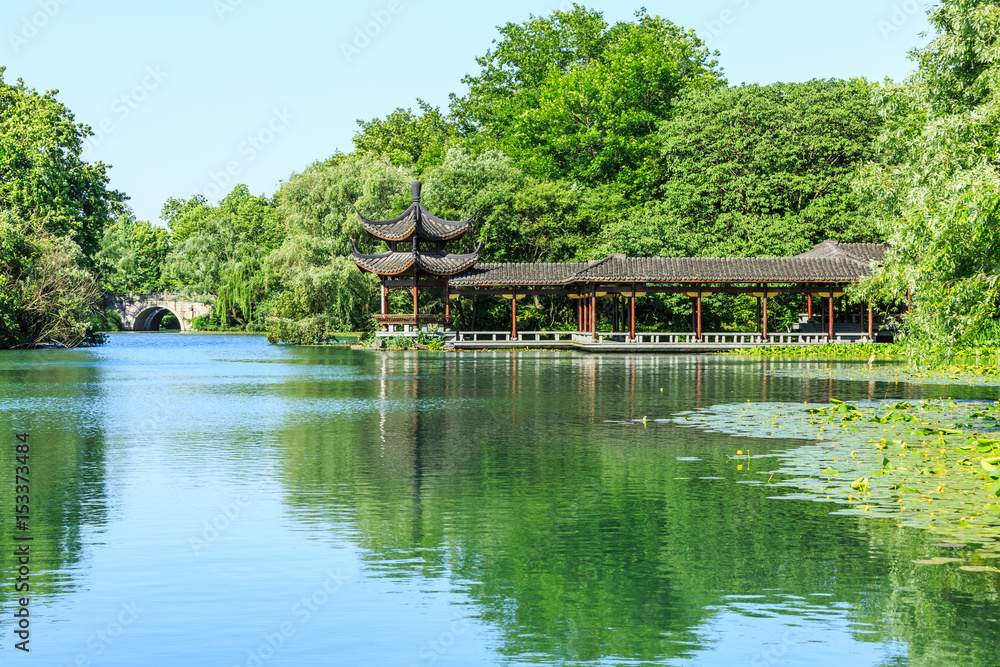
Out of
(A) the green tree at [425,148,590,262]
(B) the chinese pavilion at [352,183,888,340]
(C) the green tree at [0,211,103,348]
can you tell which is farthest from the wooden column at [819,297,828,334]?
(C) the green tree at [0,211,103,348]

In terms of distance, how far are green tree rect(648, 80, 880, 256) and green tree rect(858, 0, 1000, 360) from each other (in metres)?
32.0

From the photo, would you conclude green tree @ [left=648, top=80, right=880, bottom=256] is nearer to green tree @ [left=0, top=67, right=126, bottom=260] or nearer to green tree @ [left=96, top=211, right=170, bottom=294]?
green tree @ [left=0, top=67, right=126, bottom=260]

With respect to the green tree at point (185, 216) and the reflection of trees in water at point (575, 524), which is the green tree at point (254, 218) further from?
the reflection of trees in water at point (575, 524)

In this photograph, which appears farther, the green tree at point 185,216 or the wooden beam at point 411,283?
the green tree at point 185,216

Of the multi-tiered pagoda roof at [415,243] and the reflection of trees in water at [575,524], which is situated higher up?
the multi-tiered pagoda roof at [415,243]

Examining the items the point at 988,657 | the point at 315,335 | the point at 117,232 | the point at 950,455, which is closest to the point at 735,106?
the point at 315,335

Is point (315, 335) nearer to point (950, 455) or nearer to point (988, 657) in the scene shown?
point (950, 455)

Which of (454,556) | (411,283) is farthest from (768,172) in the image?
(454,556)

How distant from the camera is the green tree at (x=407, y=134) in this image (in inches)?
2817

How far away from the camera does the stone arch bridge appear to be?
8338cm

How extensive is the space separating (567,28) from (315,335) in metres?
32.4

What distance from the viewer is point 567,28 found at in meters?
73.2

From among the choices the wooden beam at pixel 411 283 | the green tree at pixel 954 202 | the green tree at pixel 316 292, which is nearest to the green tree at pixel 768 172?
the wooden beam at pixel 411 283

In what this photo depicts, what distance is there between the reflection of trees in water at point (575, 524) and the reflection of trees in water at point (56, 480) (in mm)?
2013
